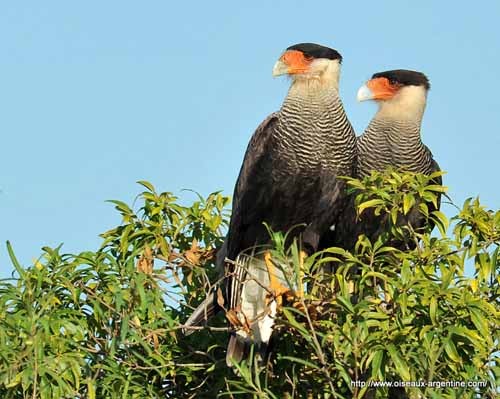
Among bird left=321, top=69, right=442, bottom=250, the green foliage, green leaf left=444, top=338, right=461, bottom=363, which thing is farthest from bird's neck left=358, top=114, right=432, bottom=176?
green leaf left=444, top=338, right=461, bottom=363

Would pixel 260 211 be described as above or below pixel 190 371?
above

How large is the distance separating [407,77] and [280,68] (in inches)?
45.8

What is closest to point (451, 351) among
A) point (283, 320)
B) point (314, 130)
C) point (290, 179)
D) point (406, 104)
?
point (283, 320)

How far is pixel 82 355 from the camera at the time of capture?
5.13m

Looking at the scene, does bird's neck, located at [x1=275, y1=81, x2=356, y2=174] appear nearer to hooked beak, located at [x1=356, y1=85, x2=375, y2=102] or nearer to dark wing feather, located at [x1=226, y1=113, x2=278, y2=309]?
dark wing feather, located at [x1=226, y1=113, x2=278, y2=309]

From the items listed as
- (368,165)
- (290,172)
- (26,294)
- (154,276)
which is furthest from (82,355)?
(368,165)

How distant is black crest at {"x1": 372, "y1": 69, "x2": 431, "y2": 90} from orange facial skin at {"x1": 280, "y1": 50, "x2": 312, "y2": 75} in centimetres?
93

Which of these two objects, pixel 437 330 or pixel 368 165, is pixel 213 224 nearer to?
pixel 368 165

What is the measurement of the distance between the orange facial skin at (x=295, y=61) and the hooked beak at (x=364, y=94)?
0.78 meters

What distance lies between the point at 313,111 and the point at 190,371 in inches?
76.5

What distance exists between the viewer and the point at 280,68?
7016mm

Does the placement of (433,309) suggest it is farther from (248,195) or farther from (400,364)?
(248,195)

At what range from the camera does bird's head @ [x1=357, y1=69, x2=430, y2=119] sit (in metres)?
7.76

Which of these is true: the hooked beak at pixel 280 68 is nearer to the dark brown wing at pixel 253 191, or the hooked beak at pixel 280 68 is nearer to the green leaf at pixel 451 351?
the dark brown wing at pixel 253 191
